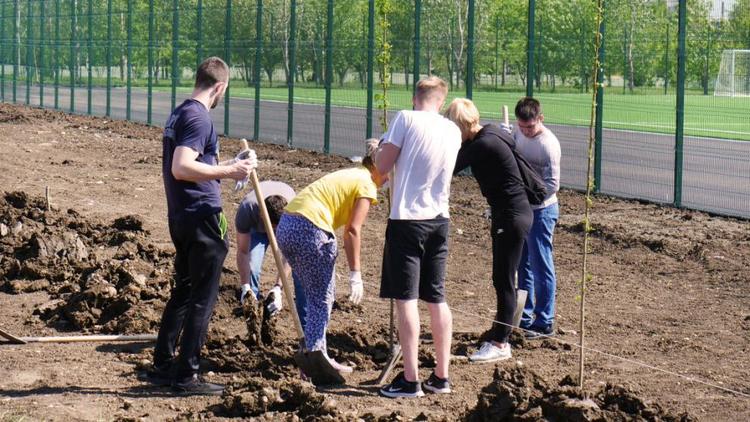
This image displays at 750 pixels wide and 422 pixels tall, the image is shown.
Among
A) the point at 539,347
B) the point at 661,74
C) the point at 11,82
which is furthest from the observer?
the point at 11,82

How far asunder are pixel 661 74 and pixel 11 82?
23.8 meters

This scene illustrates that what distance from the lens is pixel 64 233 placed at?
10859mm

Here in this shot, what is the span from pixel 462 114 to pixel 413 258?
1193 millimetres

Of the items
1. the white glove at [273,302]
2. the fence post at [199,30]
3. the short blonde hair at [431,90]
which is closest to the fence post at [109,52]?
the fence post at [199,30]

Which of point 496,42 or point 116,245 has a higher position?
point 496,42

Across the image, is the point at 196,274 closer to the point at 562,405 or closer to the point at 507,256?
the point at 507,256

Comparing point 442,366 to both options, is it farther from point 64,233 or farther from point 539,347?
point 64,233

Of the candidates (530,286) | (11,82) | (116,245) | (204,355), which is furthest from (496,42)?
(11,82)

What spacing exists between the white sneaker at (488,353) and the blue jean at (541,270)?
841 mm

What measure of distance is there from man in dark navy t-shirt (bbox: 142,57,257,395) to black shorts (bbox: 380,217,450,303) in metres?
0.92

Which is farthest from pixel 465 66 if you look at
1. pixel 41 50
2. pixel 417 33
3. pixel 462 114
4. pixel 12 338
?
pixel 41 50

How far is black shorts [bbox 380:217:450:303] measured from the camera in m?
6.54

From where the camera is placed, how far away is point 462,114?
7.33 m

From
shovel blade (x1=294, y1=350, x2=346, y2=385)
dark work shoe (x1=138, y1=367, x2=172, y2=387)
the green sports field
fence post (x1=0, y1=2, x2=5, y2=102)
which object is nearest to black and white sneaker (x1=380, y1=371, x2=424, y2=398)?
shovel blade (x1=294, y1=350, x2=346, y2=385)
